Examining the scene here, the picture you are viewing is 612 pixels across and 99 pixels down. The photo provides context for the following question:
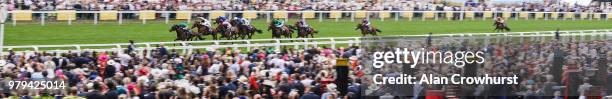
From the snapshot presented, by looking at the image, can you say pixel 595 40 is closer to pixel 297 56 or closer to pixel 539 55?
pixel 539 55

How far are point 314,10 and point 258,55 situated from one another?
2128cm

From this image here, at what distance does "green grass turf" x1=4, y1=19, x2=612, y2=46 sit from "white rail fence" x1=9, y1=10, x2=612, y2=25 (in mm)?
244

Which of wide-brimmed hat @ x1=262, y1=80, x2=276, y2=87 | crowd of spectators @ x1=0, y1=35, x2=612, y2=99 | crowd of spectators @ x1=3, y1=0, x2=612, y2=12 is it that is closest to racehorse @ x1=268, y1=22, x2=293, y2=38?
crowd of spectators @ x1=3, y1=0, x2=612, y2=12

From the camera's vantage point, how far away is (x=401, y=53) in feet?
51.0

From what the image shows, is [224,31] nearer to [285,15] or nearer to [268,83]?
[285,15]

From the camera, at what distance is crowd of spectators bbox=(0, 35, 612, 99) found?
15.7m

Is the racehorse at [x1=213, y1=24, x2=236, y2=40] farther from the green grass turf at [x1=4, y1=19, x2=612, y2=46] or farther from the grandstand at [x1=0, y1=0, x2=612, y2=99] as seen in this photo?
the green grass turf at [x1=4, y1=19, x2=612, y2=46]

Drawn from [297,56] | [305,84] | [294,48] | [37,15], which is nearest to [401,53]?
[305,84]

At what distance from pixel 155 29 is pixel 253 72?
58.7ft

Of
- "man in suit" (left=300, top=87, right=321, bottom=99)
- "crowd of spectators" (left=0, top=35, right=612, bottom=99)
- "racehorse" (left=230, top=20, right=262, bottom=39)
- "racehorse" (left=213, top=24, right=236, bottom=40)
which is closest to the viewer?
"crowd of spectators" (left=0, top=35, right=612, bottom=99)

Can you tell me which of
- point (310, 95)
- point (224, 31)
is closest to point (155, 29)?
point (224, 31)

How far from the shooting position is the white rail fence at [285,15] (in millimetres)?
39188

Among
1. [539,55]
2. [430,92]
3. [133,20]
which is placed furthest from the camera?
[133,20]

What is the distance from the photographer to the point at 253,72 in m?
21.6
